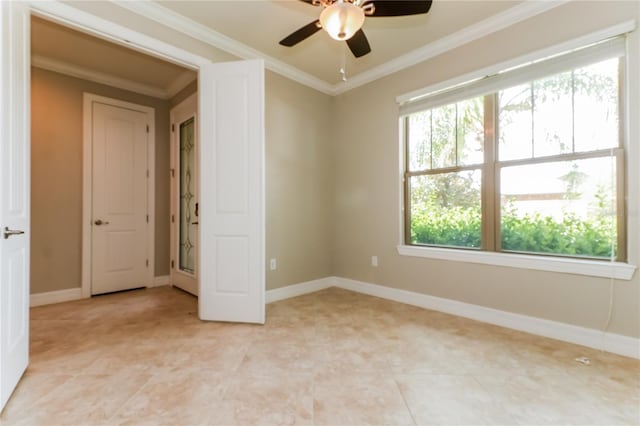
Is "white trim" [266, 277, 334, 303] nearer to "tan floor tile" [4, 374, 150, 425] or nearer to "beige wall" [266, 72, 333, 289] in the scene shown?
"beige wall" [266, 72, 333, 289]

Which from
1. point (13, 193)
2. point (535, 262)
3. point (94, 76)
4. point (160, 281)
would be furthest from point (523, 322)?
point (94, 76)

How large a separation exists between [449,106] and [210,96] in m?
2.43

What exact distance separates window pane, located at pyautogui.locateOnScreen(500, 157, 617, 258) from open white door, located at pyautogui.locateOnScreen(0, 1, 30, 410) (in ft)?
11.8

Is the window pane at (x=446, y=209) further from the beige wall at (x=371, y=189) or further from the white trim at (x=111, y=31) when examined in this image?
the white trim at (x=111, y=31)

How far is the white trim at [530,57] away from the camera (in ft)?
6.81

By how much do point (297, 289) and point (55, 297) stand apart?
2.78m

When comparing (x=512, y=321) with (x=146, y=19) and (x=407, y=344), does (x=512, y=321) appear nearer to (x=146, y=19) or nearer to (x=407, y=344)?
(x=407, y=344)

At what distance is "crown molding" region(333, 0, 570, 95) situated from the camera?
2.41 metres

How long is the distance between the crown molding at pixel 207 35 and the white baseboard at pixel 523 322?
2.81 metres

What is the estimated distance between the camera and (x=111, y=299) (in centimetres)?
346

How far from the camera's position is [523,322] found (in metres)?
2.49

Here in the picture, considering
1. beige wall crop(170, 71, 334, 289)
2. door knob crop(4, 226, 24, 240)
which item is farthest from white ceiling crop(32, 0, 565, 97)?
door knob crop(4, 226, 24, 240)

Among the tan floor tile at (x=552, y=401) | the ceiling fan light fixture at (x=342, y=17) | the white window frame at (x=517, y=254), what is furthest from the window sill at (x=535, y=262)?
the ceiling fan light fixture at (x=342, y=17)

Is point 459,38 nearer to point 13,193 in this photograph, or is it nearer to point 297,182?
point 297,182
